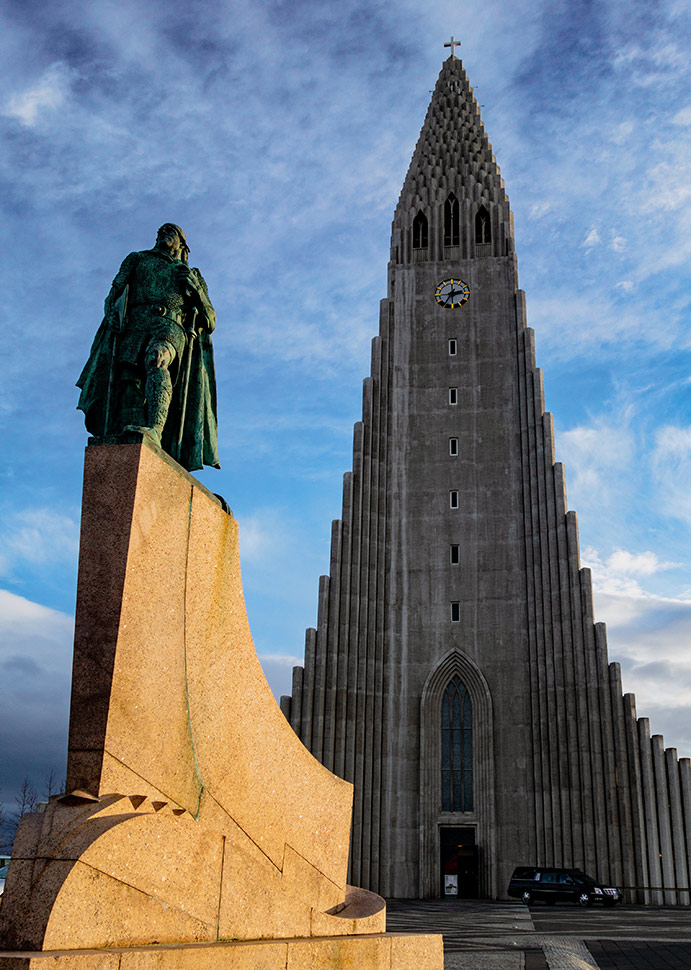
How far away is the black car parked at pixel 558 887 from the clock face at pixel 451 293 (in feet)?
73.3

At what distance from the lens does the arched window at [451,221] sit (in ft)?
128

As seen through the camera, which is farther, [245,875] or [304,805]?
[304,805]

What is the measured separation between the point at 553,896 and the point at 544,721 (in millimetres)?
6030

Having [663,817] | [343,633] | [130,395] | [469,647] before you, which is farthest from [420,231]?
[130,395]

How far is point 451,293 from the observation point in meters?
37.8

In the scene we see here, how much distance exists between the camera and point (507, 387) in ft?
117

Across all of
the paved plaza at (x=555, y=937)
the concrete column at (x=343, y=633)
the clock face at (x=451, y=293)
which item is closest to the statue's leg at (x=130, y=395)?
the paved plaza at (x=555, y=937)

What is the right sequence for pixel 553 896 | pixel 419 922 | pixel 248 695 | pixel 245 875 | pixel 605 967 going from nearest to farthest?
pixel 245 875, pixel 248 695, pixel 605 967, pixel 419 922, pixel 553 896

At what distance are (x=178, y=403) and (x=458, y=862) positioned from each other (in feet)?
87.4

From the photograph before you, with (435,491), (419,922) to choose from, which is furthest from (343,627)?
(419,922)

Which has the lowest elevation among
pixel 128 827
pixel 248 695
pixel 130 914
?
pixel 130 914

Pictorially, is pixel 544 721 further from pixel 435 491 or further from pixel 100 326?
pixel 100 326

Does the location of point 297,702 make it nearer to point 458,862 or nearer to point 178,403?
point 458,862

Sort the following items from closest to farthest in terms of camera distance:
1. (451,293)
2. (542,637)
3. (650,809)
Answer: (650,809)
(542,637)
(451,293)
